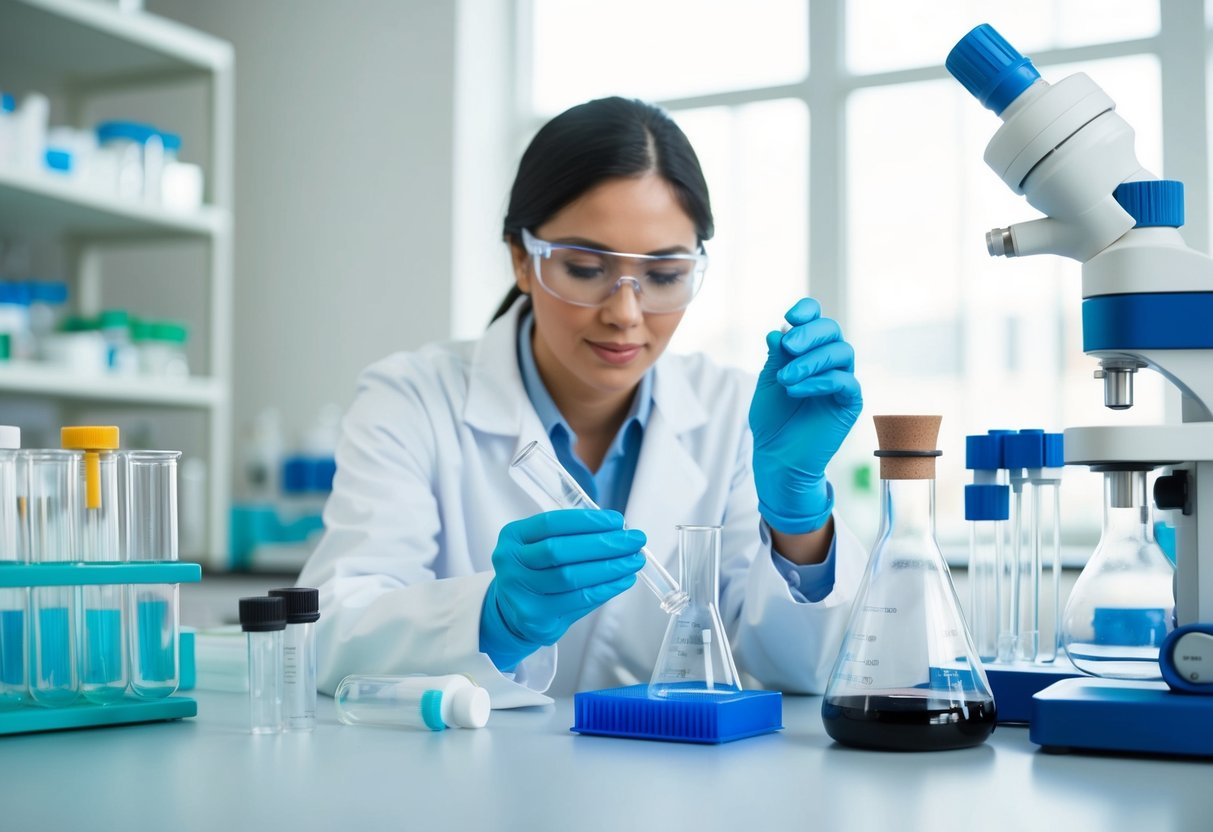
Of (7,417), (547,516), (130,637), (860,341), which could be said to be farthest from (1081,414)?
(7,417)

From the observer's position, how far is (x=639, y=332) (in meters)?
1.74

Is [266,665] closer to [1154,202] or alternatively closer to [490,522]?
[490,522]

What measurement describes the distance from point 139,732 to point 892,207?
2716mm

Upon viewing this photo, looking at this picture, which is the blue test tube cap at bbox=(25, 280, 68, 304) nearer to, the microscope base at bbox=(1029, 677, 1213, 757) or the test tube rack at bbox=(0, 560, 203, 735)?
the test tube rack at bbox=(0, 560, 203, 735)

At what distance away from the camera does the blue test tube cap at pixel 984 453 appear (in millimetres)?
1203

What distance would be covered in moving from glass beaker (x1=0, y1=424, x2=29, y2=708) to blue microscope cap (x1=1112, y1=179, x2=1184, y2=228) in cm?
108

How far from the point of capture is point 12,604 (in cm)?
113

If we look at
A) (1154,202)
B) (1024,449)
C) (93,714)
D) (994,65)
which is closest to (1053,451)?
(1024,449)

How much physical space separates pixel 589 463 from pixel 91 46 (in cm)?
236

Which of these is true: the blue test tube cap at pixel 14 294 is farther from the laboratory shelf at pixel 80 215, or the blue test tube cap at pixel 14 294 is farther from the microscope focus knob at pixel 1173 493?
the microscope focus knob at pixel 1173 493

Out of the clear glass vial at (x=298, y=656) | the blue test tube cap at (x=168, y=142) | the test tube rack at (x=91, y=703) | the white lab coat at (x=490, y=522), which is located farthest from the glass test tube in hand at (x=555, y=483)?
the blue test tube cap at (x=168, y=142)

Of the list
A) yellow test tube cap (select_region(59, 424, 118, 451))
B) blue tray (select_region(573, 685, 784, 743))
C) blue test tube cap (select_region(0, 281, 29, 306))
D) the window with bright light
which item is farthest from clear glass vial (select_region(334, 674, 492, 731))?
blue test tube cap (select_region(0, 281, 29, 306))

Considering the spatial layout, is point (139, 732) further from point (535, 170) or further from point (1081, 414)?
point (1081, 414)

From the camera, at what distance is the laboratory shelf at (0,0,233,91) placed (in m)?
3.19
